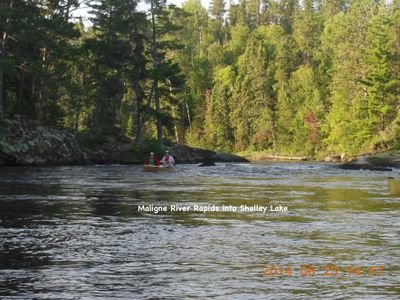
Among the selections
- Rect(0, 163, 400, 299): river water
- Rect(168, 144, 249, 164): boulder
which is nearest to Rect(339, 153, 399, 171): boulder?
Rect(168, 144, 249, 164): boulder

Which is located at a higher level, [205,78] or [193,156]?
[205,78]

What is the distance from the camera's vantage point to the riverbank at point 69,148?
146 ft

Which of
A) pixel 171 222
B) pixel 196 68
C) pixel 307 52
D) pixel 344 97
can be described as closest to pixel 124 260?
pixel 171 222

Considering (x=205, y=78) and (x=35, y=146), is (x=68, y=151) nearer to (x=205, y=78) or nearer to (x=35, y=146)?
(x=35, y=146)

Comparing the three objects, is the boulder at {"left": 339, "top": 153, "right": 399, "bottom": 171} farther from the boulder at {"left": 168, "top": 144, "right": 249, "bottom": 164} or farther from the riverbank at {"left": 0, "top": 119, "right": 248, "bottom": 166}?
the riverbank at {"left": 0, "top": 119, "right": 248, "bottom": 166}

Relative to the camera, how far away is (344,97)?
8806 centimetres
